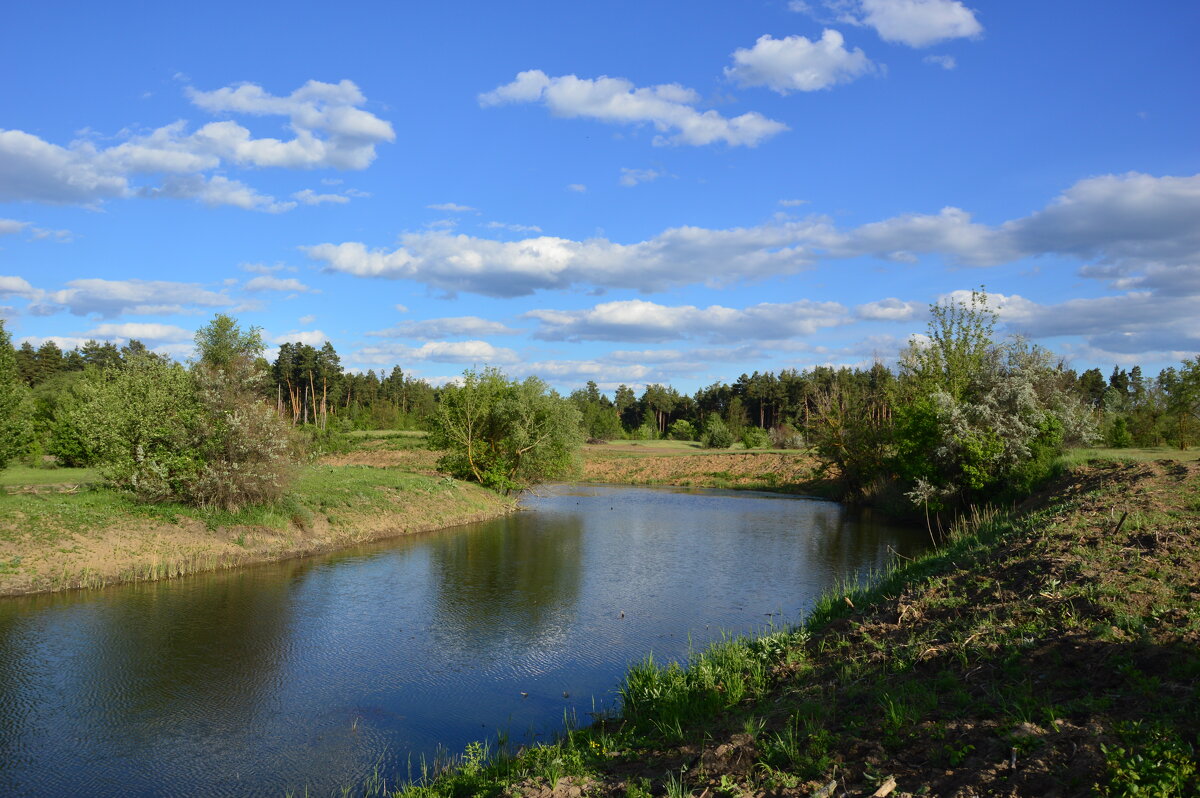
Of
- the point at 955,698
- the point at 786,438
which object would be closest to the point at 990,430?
the point at 955,698

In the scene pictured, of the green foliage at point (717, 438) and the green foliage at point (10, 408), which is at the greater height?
the green foliage at point (10, 408)

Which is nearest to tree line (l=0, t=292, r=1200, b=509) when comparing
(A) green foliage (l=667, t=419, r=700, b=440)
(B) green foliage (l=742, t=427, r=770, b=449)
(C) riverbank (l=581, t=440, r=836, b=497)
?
(C) riverbank (l=581, t=440, r=836, b=497)

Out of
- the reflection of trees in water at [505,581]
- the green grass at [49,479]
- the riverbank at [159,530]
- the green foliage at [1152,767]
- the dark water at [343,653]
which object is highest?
the green foliage at [1152,767]

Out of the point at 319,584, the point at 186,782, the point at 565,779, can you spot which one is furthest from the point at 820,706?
the point at 319,584

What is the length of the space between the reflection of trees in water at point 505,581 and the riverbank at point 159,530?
366 centimetres

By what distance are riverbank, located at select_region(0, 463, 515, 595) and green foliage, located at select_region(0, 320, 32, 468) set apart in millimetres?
1705

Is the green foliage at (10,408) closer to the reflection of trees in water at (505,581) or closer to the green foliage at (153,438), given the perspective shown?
the green foliage at (153,438)

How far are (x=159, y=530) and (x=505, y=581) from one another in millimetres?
10692

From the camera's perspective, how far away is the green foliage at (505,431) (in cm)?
4119

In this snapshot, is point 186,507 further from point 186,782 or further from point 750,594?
point 750,594

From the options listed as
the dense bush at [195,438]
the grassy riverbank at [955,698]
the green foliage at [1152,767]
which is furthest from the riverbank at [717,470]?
the green foliage at [1152,767]

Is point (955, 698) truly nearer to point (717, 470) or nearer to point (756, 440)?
point (717, 470)

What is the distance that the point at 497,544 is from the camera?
2939cm

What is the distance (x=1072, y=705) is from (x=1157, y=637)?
6.13 feet
